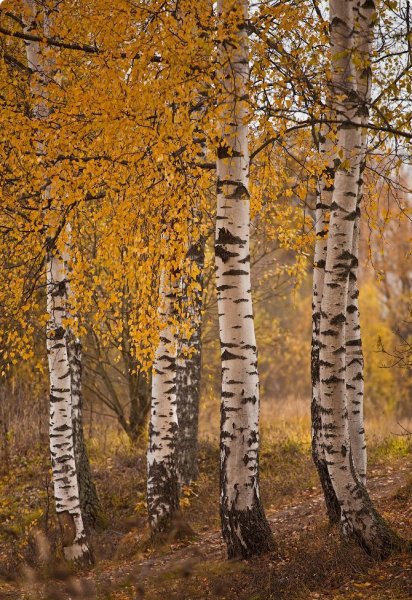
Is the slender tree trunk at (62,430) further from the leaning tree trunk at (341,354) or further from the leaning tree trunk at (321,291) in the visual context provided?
the leaning tree trunk at (341,354)

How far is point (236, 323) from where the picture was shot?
245 inches

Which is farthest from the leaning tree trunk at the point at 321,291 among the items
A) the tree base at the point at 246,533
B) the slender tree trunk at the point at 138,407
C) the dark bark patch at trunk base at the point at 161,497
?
the slender tree trunk at the point at 138,407

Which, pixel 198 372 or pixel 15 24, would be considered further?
pixel 198 372

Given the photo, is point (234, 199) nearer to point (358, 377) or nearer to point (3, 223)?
point (358, 377)

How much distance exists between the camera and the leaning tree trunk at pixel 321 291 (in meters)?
6.98

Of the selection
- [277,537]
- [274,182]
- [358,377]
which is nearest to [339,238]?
[358,377]

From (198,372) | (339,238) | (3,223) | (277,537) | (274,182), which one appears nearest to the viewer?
(339,238)

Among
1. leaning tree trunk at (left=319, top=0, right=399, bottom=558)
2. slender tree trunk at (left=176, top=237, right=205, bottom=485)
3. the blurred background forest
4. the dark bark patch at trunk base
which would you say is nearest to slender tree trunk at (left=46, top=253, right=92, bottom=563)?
the blurred background forest

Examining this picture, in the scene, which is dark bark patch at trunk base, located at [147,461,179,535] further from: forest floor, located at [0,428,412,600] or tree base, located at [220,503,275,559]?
tree base, located at [220,503,275,559]

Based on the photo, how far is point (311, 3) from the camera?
24.7 feet

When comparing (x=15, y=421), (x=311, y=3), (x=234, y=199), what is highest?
(x=311, y=3)

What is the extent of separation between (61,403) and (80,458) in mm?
2444

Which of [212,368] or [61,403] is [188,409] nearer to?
[61,403]

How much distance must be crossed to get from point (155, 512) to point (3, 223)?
4.54 metres
